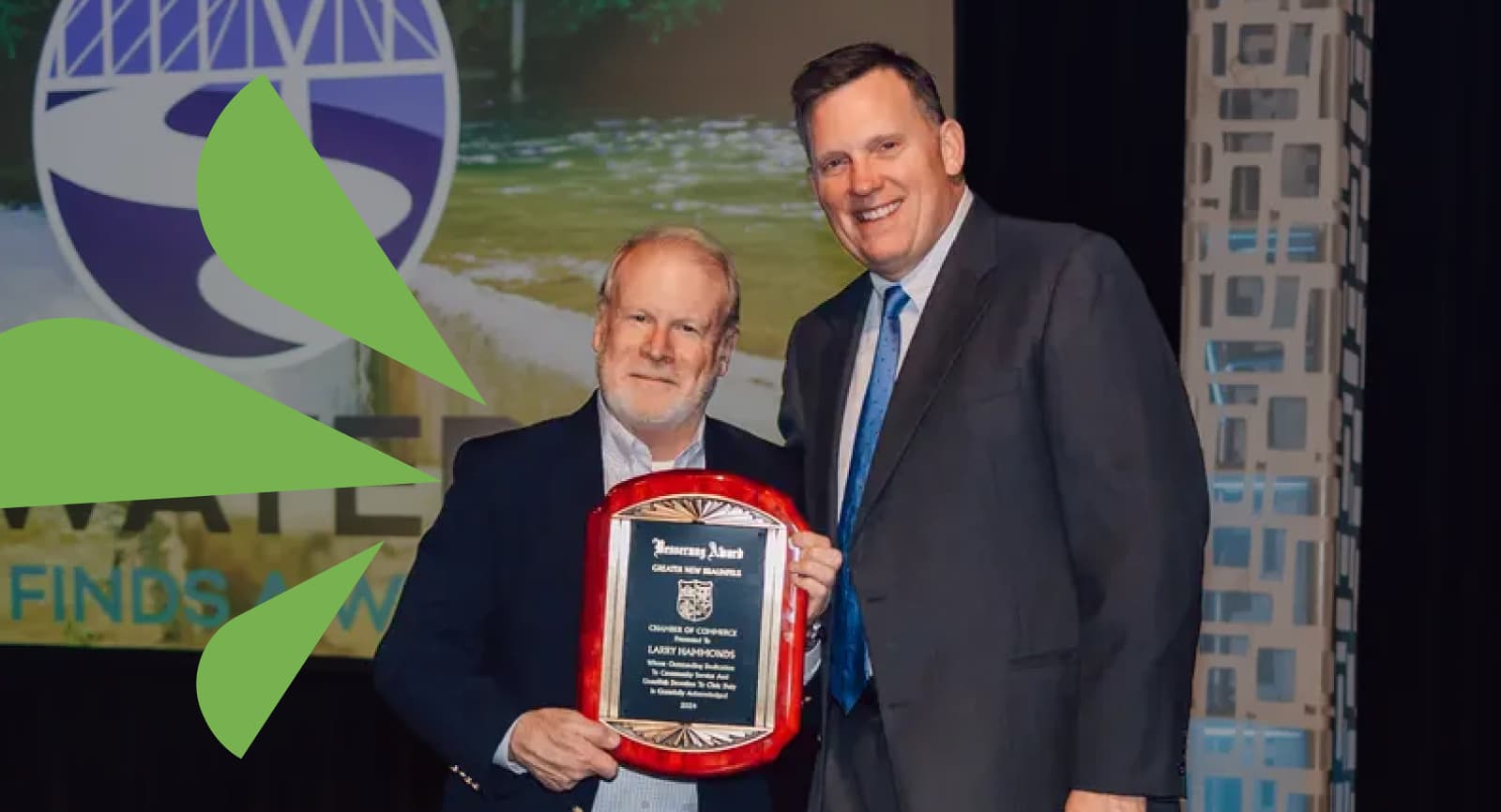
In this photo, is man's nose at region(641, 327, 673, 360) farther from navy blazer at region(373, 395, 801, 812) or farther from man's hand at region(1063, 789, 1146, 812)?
man's hand at region(1063, 789, 1146, 812)

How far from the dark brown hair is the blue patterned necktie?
22 cm

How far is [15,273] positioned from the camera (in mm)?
4113

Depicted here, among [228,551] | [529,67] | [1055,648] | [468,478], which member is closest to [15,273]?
[228,551]

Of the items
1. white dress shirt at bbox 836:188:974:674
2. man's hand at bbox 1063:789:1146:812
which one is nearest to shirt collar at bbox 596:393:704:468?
white dress shirt at bbox 836:188:974:674

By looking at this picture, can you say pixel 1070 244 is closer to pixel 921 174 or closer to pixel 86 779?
pixel 921 174

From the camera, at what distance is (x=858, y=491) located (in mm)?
1746

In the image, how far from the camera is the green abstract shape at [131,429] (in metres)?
3.95

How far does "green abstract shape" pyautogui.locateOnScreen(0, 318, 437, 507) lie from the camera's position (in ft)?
12.9

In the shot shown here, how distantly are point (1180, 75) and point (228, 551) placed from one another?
8.31 feet

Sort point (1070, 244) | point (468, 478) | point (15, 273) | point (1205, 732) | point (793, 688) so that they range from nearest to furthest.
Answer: point (1070, 244) < point (793, 688) < point (468, 478) < point (1205, 732) < point (15, 273)

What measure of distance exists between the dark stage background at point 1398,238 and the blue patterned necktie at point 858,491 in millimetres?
1632

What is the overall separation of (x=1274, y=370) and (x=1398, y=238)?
39 centimetres

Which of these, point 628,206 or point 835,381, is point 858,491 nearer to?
point 835,381

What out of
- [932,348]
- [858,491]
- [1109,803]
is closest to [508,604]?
[858,491]
